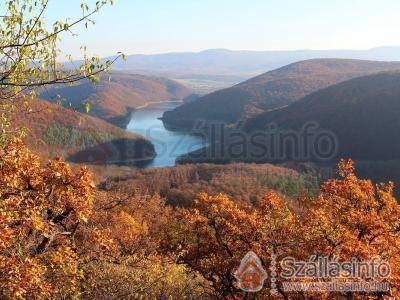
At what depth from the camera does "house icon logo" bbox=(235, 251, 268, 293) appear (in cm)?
1934

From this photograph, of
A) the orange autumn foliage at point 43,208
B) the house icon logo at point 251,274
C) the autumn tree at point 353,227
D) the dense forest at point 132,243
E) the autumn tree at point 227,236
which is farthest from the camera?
the autumn tree at point 227,236

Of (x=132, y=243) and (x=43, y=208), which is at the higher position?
(x=43, y=208)

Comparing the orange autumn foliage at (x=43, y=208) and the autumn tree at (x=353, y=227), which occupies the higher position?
the orange autumn foliage at (x=43, y=208)

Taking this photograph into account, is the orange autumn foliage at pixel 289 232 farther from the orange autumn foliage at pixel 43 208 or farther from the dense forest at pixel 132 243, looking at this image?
the orange autumn foliage at pixel 43 208

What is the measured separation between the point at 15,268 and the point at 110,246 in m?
5.62

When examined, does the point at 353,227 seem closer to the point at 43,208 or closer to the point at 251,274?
the point at 251,274

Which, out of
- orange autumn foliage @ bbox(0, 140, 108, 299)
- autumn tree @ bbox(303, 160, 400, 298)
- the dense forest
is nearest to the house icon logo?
the dense forest

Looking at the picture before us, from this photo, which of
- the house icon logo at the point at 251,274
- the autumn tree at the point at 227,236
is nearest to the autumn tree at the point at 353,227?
the autumn tree at the point at 227,236

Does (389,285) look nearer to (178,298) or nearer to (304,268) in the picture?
(304,268)

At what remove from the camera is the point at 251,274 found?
783 inches

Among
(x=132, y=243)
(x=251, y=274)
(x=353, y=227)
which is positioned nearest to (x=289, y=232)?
(x=251, y=274)

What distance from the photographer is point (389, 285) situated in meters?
16.6

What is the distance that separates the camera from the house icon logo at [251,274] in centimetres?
1934

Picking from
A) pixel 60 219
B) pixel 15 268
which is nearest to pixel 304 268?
pixel 60 219
